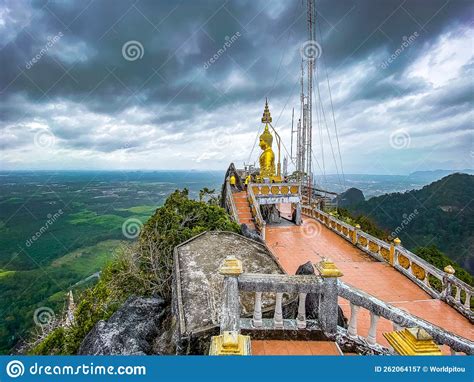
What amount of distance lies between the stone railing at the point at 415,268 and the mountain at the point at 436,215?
14.4 meters

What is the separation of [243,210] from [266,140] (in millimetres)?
7399

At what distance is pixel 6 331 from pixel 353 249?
29683 mm

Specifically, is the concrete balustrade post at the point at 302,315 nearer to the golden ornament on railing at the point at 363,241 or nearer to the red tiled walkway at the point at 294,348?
the red tiled walkway at the point at 294,348

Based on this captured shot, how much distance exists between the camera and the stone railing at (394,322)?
3744 mm

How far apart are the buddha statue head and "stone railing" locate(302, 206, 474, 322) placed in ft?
26.5

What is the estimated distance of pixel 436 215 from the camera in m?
32.8

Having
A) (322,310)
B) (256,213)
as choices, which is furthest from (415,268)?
(256,213)

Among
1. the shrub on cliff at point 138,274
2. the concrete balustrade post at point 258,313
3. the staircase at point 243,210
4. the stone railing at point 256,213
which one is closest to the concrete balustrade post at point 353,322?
the concrete balustrade post at point 258,313

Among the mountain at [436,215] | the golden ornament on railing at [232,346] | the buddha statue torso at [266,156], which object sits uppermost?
the buddha statue torso at [266,156]

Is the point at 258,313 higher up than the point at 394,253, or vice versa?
the point at 258,313

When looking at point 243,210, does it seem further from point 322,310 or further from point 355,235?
point 322,310

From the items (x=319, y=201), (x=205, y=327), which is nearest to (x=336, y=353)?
(x=205, y=327)

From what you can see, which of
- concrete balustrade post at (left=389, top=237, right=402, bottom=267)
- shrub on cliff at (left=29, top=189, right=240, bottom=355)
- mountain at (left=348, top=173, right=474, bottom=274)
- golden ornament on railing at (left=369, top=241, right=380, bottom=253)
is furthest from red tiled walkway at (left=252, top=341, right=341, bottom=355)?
mountain at (left=348, top=173, right=474, bottom=274)

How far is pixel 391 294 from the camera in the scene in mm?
7328
